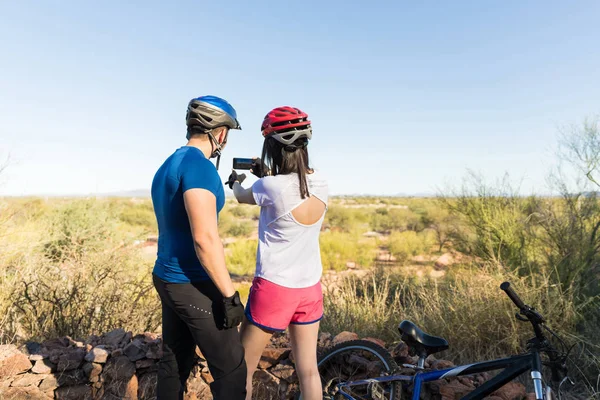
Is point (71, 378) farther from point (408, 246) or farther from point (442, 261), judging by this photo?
point (408, 246)

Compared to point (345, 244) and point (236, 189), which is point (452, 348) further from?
point (345, 244)

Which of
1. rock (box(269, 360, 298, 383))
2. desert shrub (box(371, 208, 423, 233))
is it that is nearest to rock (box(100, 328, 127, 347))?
rock (box(269, 360, 298, 383))

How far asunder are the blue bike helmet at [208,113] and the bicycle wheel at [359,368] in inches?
73.8

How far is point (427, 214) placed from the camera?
906 inches

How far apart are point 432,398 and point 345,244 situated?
13464mm

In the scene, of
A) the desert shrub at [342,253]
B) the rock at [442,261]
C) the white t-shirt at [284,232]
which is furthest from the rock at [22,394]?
the rock at [442,261]

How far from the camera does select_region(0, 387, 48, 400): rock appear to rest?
328 cm

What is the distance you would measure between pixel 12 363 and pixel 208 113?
107 inches

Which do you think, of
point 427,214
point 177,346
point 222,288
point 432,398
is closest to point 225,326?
point 222,288

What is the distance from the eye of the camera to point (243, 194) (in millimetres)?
2537

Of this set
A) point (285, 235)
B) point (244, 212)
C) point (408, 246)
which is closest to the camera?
point (285, 235)

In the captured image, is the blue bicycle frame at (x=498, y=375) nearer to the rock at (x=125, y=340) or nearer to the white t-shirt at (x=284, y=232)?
the white t-shirt at (x=284, y=232)

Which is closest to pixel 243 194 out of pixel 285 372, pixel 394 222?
pixel 285 372

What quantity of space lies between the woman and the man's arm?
1.03 feet
